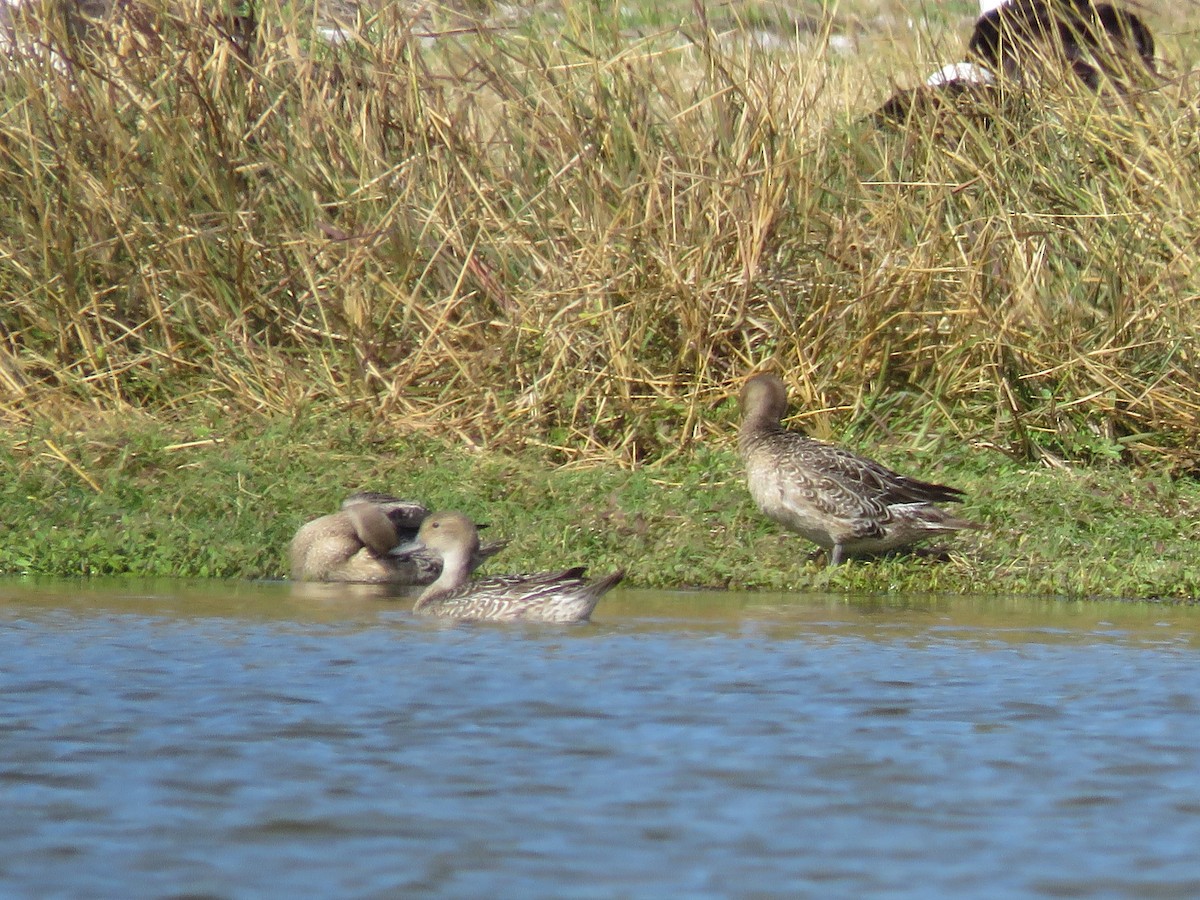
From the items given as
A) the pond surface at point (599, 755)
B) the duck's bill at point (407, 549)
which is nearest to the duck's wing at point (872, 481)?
the pond surface at point (599, 755)

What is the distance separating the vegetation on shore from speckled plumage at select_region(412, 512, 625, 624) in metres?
0.78

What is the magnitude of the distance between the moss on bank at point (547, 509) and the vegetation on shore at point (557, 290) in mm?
26

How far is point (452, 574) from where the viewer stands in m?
9.21

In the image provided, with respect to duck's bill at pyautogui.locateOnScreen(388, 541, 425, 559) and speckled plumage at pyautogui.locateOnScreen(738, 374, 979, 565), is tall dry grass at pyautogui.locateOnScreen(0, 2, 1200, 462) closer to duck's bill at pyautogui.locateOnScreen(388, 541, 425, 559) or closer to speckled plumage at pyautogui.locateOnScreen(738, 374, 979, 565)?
speckled plumage at pyautogui.locateOnScreen(738, 374, 979, 565)

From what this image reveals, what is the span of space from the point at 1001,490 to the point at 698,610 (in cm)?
241

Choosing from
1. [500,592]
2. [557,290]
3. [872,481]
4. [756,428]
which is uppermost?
[557,290]

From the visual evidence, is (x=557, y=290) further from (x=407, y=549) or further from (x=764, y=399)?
(x=407, y=549)

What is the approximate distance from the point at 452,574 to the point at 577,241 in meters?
3.08

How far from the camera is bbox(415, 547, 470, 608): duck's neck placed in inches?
354

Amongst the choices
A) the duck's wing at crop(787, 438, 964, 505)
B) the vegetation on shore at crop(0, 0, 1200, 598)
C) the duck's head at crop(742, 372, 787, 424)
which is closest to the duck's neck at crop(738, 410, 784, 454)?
the duck's head at crop(742, 372, 787, 424)

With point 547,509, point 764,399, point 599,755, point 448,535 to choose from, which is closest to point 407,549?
point 448,535

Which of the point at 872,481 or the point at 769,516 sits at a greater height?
the point at 872,481

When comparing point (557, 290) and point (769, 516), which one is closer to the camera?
point (769, 516)

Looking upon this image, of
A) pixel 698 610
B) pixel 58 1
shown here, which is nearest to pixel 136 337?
pixel 58 1
